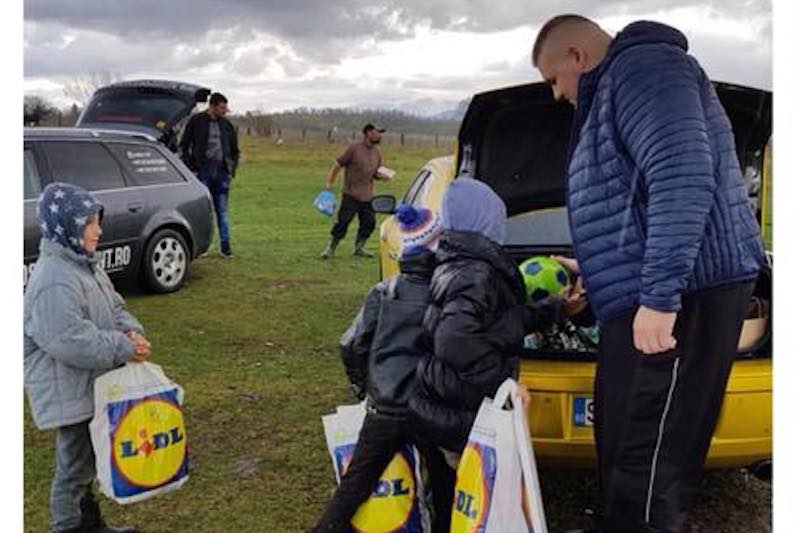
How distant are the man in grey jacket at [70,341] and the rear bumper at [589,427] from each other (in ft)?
4.62

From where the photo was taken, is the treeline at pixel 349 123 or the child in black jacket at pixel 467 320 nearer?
the child in black jacket at pixel 467 320

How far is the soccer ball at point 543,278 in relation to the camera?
3.43 metres

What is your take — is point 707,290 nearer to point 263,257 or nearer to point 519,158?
point 519,158

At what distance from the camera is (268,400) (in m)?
5.09

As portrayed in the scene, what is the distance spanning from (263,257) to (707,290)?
866 cm

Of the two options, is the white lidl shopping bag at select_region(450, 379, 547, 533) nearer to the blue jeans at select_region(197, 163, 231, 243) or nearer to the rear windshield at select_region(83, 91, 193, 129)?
the blue jeans at select_region(197, 163, 231, 243)

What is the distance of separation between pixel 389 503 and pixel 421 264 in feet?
2.68

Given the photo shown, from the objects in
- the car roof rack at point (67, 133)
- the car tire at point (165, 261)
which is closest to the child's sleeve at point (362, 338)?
the car roof rack at point (67, 133)

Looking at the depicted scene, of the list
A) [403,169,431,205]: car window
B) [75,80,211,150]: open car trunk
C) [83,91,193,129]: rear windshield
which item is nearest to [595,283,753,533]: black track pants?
[403,169,431,205]: car window

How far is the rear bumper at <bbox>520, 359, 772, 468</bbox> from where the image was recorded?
3.17 metres

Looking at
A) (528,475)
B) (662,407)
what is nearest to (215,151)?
(528,475)

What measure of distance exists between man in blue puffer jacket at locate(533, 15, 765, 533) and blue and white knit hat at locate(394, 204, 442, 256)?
60 centimetres

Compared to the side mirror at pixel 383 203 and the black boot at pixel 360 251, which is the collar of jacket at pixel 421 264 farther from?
the black boot at pixel 360 251

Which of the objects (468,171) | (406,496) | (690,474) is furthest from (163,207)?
(690,474)
